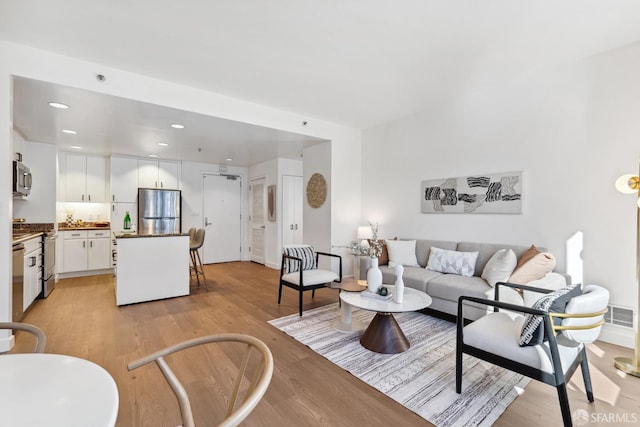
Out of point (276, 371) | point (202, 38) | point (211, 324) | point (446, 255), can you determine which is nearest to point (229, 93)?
point (202, 38)

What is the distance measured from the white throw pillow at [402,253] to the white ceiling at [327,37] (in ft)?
6.68

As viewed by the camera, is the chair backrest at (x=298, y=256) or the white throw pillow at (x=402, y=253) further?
the white throw pillow at (x=402, y=253)

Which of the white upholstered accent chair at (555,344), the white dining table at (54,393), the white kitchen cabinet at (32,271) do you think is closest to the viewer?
the white dining table at (54,393)

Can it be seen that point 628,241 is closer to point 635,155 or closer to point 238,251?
point 635,155

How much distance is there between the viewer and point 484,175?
3650mm

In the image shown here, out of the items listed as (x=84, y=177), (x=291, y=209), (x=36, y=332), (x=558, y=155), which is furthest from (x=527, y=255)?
(x=84, y=177)

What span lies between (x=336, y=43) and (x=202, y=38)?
3.82ft

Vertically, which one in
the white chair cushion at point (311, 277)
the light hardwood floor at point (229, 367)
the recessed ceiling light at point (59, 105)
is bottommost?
the light hardwood floor at point (229, 367)

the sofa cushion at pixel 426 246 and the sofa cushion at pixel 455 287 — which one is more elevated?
the sofa cushion at pixel 426 246

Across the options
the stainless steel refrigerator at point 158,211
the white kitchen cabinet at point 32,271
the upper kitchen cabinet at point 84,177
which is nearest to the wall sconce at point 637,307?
the white kitchen cabinet at point 32,271

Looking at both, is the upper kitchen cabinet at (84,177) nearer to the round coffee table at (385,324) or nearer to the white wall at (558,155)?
the round coffee table at (385,324)

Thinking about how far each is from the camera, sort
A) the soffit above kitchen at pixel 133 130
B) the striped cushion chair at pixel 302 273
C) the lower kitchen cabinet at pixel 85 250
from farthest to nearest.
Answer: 1. the lower kitchen cabinet at pixel 85 250
2. the striped cushion chair at pixel 302 273
3. the soffit above kitchen at pixel 133 130

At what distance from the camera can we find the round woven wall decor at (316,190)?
5.01 meters

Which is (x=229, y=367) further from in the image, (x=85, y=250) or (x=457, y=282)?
(x=85, y=250)
